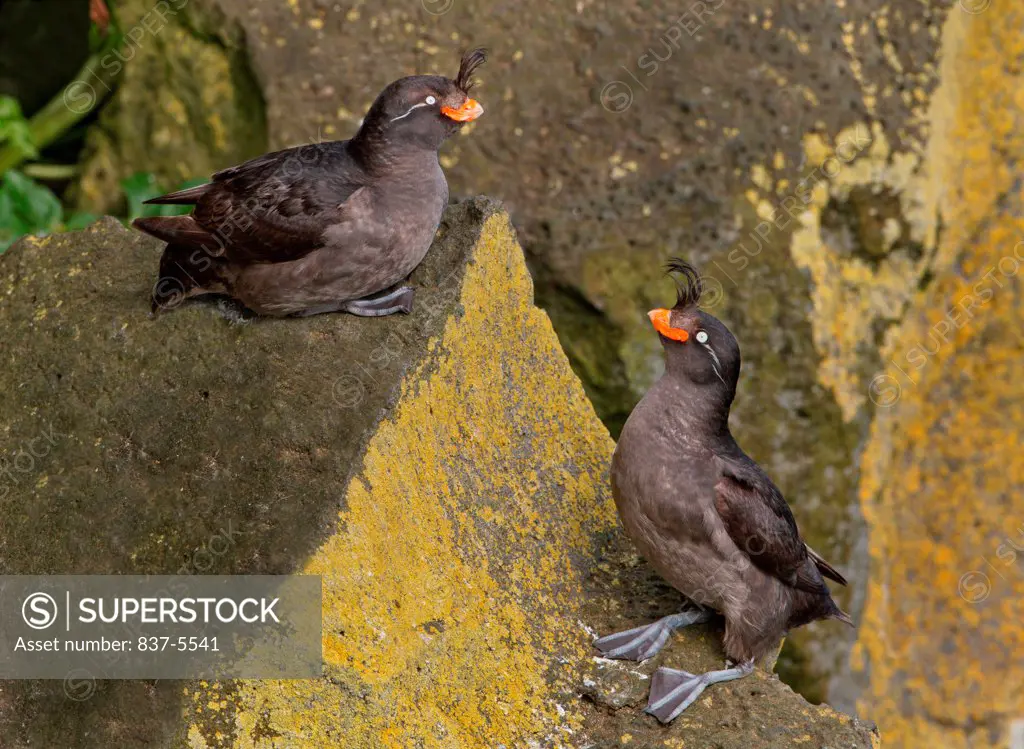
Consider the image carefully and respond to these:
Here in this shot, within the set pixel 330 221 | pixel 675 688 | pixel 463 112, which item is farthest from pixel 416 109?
pixel 675 688

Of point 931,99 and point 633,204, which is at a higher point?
point 931,99

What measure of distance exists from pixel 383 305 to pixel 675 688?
5.31 feet

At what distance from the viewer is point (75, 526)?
13.6 feet

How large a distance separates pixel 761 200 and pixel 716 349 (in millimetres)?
2228

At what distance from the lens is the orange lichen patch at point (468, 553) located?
12.6 ft

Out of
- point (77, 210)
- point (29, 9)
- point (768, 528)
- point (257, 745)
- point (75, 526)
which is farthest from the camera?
point (29, 9)

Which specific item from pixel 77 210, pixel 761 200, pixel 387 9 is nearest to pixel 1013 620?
pixel 761 200

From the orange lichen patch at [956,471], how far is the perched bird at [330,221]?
10.2 feet

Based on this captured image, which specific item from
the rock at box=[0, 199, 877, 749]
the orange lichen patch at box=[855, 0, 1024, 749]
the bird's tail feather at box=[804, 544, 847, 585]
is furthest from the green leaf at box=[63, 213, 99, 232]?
the orange lichen patch at box=[855, 0, 1024, 749]

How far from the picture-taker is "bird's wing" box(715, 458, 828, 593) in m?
4.48

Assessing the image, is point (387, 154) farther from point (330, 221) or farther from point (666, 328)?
point (666, 328)

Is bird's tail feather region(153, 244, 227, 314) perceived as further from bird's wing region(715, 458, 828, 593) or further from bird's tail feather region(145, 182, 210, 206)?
bird's wing region(715, 458, 828, 593)

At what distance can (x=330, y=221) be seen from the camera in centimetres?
456

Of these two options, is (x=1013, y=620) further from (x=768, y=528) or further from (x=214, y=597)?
(x=214, y=597)
